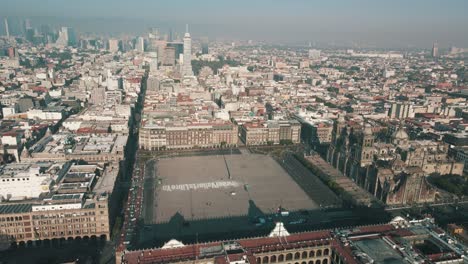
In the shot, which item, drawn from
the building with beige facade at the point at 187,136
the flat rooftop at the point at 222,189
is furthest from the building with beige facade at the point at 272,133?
the flat rooftop at the point at 222,189

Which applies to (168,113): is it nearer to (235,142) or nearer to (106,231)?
(235,142)

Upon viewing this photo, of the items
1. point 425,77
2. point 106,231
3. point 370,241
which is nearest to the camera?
point 370,241

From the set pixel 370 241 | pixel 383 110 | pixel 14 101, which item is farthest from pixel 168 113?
pixel 370 241

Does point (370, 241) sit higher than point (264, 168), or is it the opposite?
point (370, 241)

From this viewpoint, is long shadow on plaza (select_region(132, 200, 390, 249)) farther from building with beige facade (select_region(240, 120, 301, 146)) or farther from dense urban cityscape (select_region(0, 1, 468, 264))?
building with beige facade (select_region(240, 120, 301, 146))

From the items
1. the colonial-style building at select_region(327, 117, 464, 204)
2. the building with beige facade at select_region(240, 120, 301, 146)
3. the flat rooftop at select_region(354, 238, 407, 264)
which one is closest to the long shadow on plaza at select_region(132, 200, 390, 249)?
the colonial-style building at select_region(327, 117, 464, 204)

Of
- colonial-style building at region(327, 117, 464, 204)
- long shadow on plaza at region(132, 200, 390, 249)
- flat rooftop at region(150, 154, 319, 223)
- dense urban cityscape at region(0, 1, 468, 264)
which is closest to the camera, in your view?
dense urban cityscape at region(0, 1, 468, 264)
